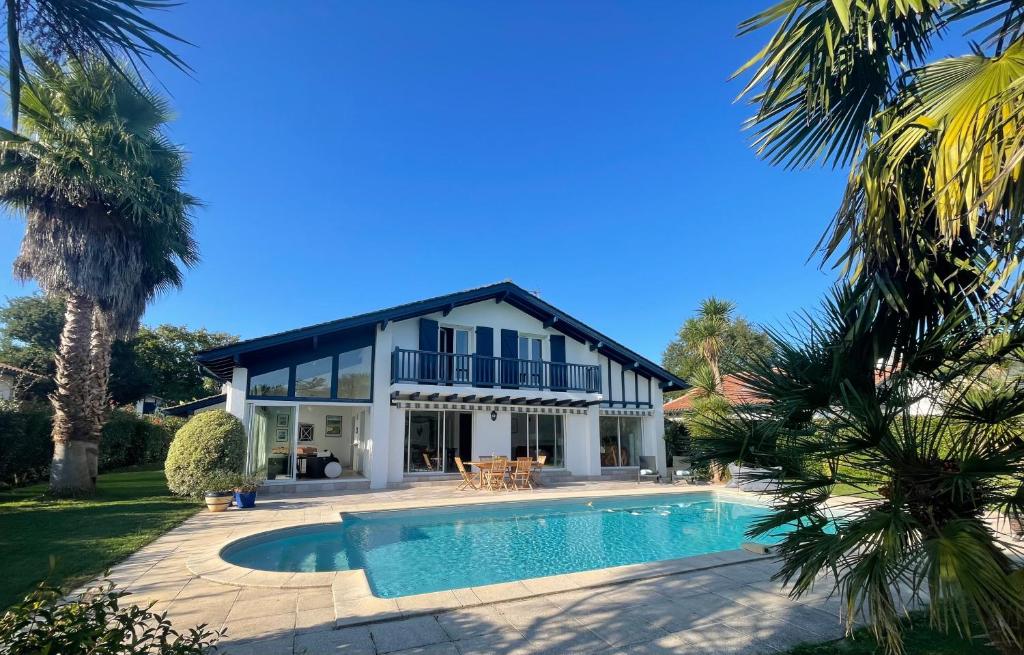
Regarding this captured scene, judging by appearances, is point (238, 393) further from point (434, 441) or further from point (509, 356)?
point (509, 356)

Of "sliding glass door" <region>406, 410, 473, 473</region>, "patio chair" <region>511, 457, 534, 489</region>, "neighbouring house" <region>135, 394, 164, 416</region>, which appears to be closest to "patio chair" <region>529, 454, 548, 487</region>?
"patio chair" <region>511, 457, 534, 489</region>

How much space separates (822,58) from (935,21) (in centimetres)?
80

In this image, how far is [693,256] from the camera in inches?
1105

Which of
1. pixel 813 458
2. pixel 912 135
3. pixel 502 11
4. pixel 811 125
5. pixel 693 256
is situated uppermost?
pixel 502 11

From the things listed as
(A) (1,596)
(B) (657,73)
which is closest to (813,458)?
(A) (1,596)

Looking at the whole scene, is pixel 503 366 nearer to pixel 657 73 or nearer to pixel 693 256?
pixel 657 73

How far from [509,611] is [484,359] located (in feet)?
47.5

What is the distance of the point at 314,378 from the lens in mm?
17250

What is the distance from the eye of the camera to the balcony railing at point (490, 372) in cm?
1841

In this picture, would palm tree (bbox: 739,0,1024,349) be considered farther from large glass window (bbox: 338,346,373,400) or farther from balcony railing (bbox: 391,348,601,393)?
large glass window (bbox: 338,346,373,400)

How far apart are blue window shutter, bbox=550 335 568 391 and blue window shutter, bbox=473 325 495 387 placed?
257 cm

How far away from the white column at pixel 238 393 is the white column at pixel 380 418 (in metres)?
4.00

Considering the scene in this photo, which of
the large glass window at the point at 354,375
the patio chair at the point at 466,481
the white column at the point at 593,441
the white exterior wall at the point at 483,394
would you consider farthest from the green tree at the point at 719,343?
the large glass window at the point at 354,375

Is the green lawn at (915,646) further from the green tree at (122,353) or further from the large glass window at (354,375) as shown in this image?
the green tree at (122,353)
